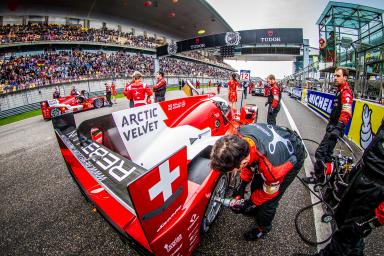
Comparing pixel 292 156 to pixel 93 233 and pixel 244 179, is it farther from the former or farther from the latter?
pixel 93 233

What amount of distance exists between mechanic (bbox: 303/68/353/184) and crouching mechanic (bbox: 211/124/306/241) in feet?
3.69

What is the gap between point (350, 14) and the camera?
35.6 ft

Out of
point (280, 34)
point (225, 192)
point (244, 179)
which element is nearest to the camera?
point (244, 179)

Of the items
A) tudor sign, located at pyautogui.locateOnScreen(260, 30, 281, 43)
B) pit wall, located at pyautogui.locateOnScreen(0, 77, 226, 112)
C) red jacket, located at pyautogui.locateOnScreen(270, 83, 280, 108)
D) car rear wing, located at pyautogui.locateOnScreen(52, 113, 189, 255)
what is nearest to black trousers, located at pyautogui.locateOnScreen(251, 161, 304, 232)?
car rear wing, located at pyautogui.locateOnScreen(52, 113, 189, 255)

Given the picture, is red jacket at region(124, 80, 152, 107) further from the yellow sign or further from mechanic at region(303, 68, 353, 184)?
the yellow sign

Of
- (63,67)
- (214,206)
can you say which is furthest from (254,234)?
(63,67)

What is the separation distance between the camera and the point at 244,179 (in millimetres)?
1972

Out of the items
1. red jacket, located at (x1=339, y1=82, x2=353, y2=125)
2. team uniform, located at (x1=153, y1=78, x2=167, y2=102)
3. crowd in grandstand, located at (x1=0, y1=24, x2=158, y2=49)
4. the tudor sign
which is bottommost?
red jacket, located at (x1=339, y1=82, x2=353, y2=125)

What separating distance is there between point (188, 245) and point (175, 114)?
1.57m

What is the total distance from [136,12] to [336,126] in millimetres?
29622

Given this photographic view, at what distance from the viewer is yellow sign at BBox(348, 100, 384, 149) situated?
3.47 meters

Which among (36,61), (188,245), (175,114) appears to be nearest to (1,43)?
(36,61)

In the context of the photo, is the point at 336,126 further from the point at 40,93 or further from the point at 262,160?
the point at 40,93

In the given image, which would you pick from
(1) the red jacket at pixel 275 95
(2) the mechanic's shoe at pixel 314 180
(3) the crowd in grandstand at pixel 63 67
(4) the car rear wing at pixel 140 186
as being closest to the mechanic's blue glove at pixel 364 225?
(4) the car rear wing at pixel 140 186
